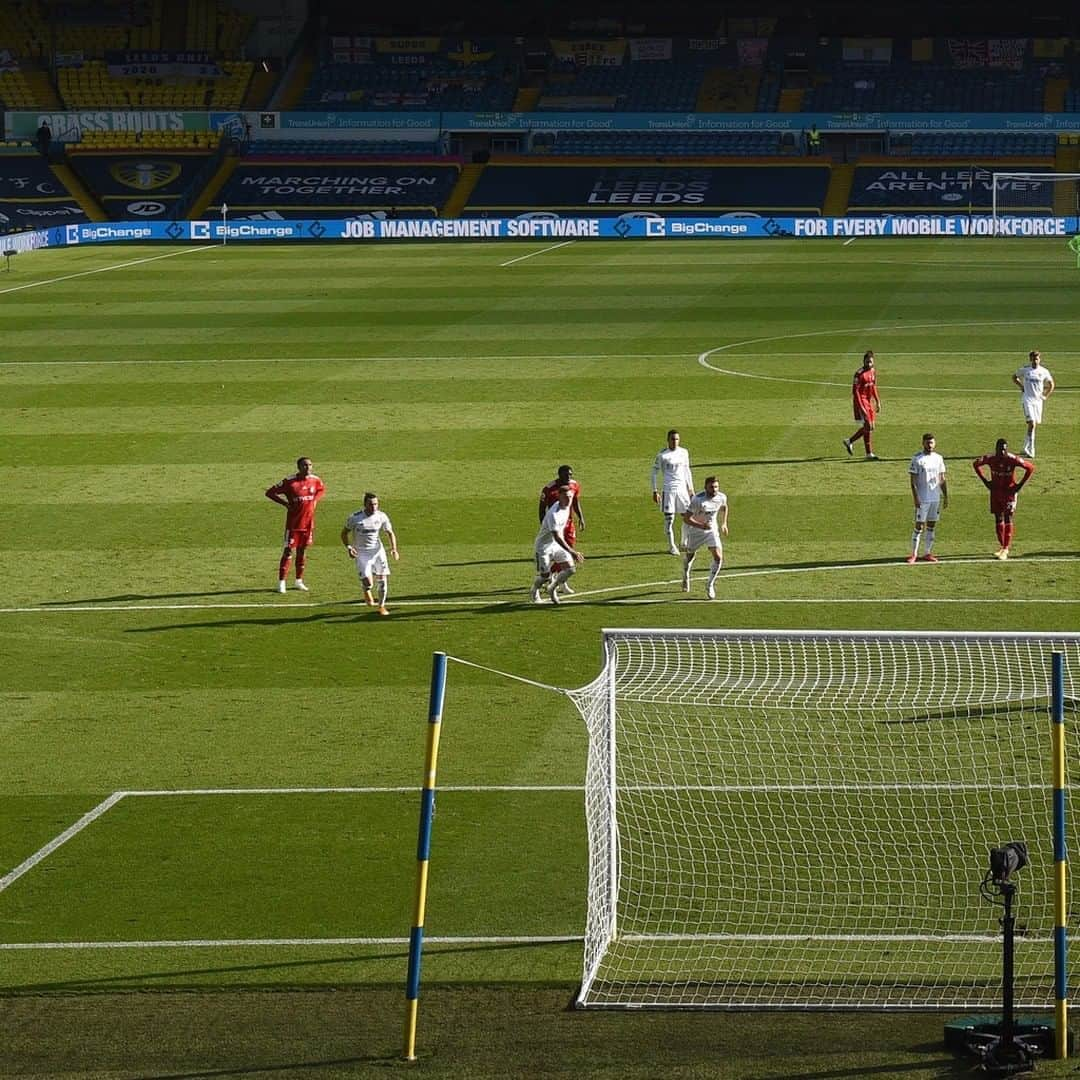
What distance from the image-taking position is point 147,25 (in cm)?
9344

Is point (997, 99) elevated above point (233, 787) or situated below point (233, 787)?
above

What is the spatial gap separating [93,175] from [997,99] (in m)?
41.7

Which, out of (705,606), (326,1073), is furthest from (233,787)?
(705,606)

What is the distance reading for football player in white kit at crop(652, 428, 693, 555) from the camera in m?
23.4

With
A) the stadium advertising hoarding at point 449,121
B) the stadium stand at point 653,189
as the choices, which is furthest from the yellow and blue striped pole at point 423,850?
the stadium advertising hoarding at point 449,121

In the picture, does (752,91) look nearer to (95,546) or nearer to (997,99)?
(997,99)

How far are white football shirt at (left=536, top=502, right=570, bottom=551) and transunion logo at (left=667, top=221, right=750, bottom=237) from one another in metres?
54.1

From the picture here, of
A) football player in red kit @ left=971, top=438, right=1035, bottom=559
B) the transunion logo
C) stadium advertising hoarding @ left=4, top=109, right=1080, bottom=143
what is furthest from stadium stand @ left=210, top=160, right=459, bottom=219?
football player in red kit @ left=971, top=438, right=1035, bottom=559

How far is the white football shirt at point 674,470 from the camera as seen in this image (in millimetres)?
23422

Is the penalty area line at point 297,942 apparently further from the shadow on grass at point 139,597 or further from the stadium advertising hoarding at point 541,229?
the stadium advertising hoarding at point 541,229

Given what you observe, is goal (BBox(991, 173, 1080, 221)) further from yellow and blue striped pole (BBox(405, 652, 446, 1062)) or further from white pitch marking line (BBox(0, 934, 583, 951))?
yellow and blue striped pole (BBox(405, 652, 446, 1062))

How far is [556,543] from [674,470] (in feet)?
9.83

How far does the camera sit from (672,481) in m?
23.5

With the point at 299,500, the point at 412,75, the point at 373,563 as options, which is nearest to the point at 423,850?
the point at 373,563
